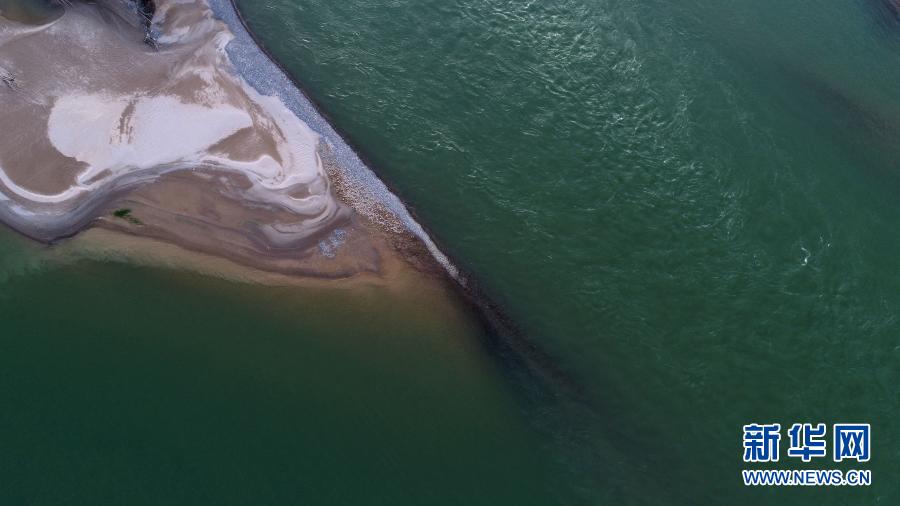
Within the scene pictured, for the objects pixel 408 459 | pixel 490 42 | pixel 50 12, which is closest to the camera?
pixel 408 459

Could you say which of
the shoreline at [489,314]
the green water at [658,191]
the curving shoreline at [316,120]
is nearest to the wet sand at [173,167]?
the curving shoreline at [316,120]

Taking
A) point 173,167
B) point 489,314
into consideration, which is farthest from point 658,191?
point 173,167

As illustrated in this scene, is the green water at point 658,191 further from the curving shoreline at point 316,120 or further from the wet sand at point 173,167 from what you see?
the wet sand at point 173,167

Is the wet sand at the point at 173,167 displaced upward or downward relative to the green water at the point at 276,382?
upward

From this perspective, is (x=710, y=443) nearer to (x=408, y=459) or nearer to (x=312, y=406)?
(x=408, y=459)

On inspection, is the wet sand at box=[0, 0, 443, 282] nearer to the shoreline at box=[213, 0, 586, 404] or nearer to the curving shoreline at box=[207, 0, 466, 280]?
the curving shoreline at box=[207, 0, 466, 280]

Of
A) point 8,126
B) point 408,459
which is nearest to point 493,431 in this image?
point 408,459
